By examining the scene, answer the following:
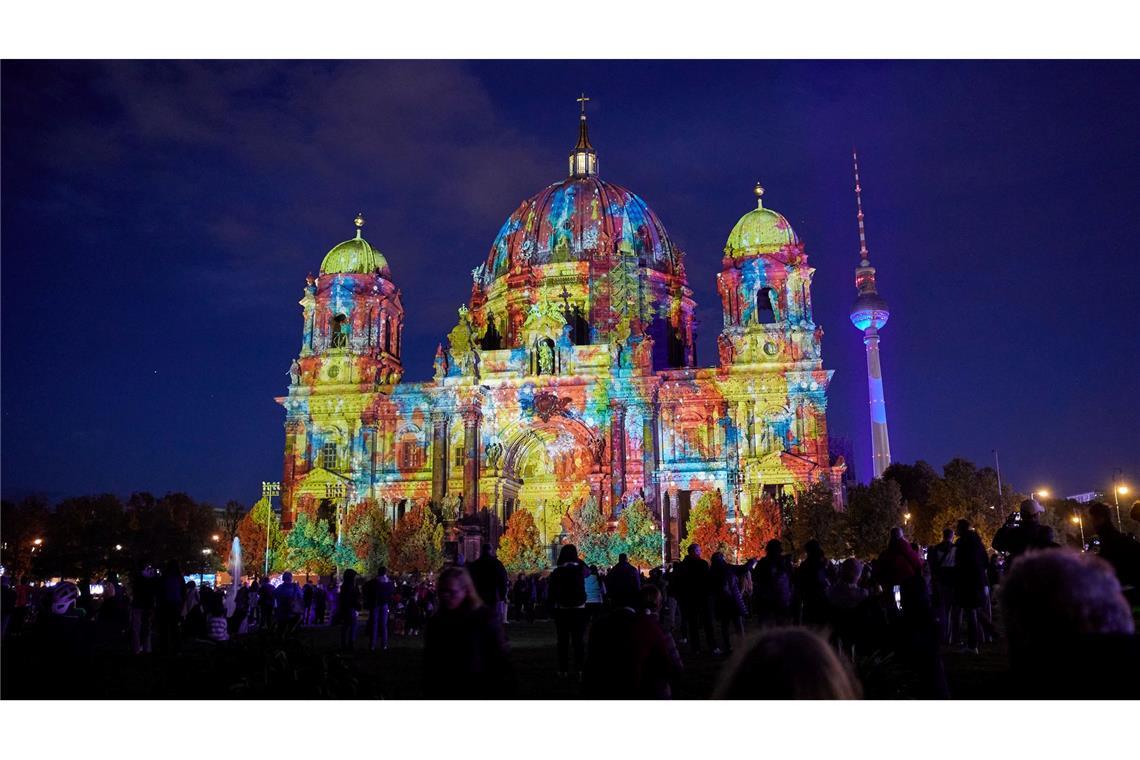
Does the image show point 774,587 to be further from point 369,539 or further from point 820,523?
point 369,539

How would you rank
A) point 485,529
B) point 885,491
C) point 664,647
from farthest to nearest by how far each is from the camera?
point 485,529
point 885,491
point 664,647

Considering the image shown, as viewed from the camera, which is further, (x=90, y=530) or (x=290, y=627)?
(x=90, y=530)

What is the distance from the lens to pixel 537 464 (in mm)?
63594

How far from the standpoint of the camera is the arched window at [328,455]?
64.8m

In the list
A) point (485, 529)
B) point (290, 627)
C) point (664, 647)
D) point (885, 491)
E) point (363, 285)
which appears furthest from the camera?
point (363, 285)

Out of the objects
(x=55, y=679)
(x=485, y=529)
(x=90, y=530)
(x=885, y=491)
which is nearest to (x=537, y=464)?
(x=485, y=529)

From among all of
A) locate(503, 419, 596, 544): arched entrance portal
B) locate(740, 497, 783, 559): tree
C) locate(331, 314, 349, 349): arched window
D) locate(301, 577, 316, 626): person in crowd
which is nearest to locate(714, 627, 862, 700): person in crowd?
locate(301, 577, 316, 626): person in crowd

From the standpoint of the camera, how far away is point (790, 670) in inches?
131

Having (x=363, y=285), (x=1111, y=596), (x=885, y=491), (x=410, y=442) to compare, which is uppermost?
(x=363, y=285)

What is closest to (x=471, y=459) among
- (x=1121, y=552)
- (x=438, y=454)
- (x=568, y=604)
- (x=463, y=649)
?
(x=438, y=454)

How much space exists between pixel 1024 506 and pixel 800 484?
44.0 m

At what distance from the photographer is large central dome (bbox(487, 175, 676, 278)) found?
74.0m

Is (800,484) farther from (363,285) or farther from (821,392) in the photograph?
(363,285)

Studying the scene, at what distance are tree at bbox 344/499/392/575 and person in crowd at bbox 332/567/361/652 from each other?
33644 millimetres
